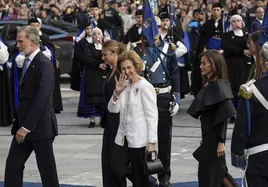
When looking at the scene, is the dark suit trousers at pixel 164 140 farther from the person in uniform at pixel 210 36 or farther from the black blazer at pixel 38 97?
the person in uniform at pixel 210 36

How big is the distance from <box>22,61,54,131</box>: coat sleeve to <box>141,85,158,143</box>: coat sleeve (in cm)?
Answer: 99

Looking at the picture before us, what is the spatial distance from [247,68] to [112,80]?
6.84 meters

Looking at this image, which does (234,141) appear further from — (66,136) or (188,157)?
(66,136)

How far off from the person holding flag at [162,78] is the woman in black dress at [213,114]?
102 cm

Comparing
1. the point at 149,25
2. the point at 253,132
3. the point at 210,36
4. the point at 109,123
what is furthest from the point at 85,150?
the point at 253,132

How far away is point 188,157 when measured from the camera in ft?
39.2

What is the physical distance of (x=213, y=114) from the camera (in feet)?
28.6

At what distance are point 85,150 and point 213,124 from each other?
4.33 metres

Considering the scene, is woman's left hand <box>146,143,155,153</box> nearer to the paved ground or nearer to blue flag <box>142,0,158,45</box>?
blue flag <box>142,0,158,45</box>

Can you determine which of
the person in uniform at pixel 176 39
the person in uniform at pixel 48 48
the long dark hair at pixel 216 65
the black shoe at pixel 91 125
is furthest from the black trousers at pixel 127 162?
the black shoe at pixel 91 125

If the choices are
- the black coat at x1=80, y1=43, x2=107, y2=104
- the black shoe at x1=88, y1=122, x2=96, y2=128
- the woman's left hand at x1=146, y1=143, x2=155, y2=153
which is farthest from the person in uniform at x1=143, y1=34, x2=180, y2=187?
the black shoe at x1=88, y1=122, x2=96, y2=128

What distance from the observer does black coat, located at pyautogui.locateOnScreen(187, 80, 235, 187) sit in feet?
28.2

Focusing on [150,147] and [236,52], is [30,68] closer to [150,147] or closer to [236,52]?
[150,147]

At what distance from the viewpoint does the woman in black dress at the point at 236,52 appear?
15266 mm
